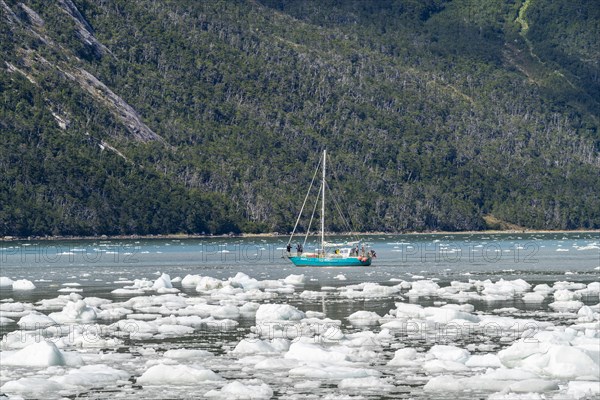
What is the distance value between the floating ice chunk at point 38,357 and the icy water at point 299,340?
0.13 feet

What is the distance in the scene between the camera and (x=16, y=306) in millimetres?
48969

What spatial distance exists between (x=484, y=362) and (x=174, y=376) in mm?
8364

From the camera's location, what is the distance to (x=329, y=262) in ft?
292

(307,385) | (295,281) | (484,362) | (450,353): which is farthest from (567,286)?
(307,385)

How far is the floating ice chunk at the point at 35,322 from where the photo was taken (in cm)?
4194

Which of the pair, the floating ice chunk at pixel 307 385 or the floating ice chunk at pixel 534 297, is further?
the floating ice chunk at pixel 534 297

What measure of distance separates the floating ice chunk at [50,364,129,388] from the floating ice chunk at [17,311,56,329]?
34.7ft

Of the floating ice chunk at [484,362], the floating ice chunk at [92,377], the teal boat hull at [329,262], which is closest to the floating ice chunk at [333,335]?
the floating ice chunk at [484,362]

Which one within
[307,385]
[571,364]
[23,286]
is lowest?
[307,385]

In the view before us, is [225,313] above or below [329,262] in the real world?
below

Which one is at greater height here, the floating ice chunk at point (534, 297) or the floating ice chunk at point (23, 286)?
the floating ice chunk at point (23, 286)

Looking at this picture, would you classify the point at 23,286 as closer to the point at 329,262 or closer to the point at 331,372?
the point at 329,262

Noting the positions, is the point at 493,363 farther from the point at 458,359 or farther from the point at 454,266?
the point at 454,266

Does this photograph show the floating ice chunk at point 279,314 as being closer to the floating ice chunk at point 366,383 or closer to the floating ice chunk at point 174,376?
the floating ice chunk at point 174,376
